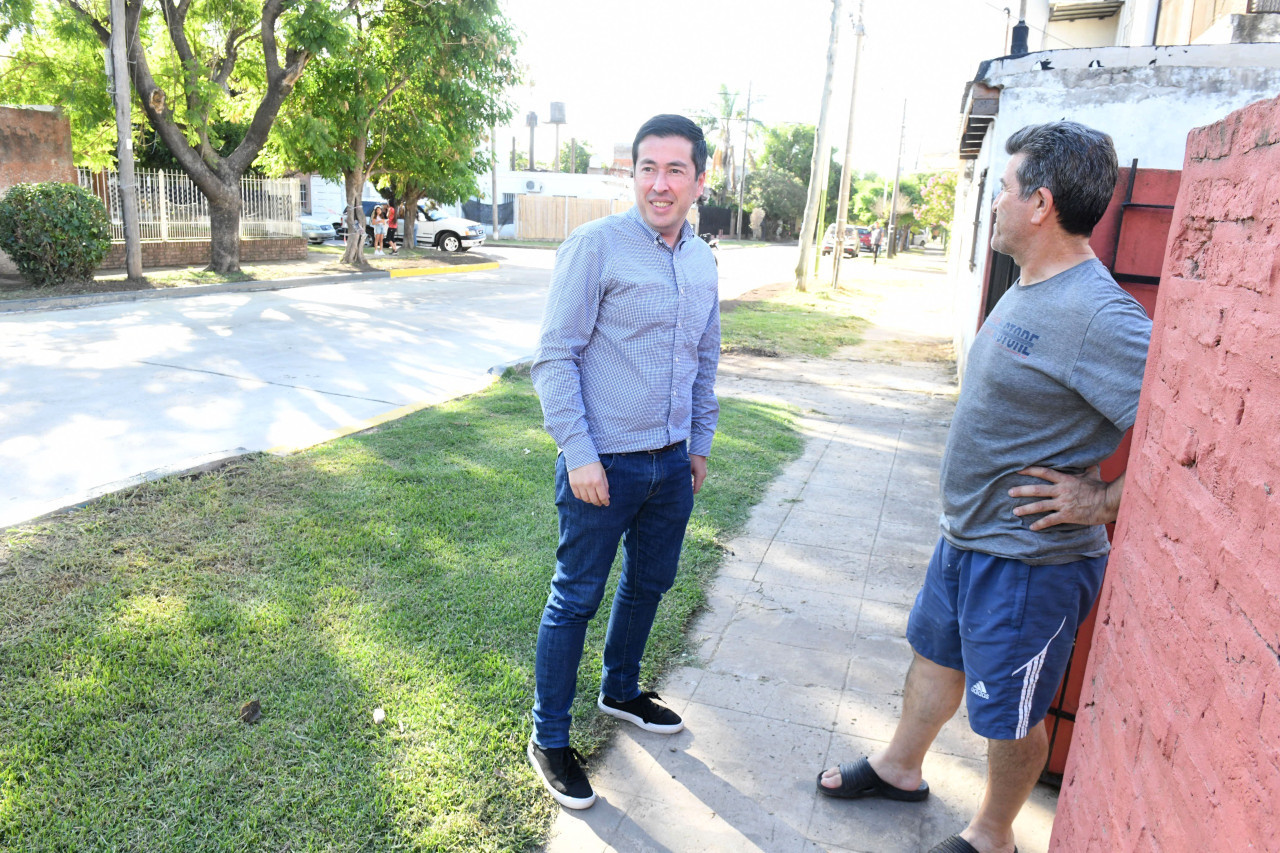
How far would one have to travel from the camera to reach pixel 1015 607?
7.44ft

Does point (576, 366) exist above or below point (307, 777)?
above

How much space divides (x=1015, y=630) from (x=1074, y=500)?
0.35 metres

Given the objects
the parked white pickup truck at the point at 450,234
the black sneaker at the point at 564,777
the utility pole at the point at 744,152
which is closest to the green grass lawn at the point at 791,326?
the black sneaker at the point at 564,777

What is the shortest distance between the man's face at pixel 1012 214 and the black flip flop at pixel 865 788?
5.33 ft

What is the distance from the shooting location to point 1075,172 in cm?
215

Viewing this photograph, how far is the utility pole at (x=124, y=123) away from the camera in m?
14.8

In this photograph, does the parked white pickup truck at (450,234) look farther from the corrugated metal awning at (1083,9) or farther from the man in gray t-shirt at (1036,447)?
the man in gray t-shirt at (1036,447)

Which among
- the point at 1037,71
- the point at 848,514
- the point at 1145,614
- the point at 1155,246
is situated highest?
the point at 1037,71

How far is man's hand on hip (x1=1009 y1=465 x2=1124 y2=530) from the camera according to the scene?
2.18 metres

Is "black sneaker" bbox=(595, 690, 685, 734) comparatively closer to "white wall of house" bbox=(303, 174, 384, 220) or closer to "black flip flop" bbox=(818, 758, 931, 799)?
"black flip flop" bbox=(818, 758, 931, 799)

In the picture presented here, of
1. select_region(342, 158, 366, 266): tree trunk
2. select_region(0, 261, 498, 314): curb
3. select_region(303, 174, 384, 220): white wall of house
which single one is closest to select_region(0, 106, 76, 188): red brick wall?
select_region(0, 261, 498, 314): curb

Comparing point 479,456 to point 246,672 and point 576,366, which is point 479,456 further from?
point 576,366

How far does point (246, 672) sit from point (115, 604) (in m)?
0.82

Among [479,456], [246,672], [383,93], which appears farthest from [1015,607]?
[383,93]
